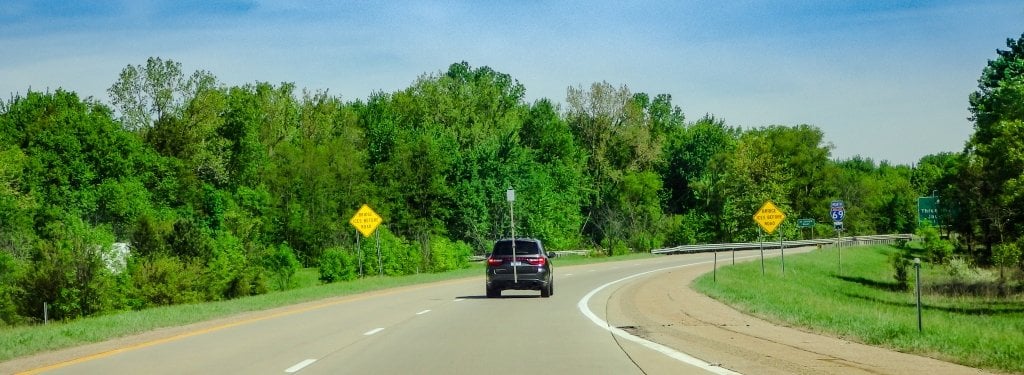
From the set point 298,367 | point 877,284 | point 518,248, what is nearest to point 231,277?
point 518,248

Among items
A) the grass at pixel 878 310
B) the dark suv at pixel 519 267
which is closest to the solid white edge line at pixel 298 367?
the grass at pixel 878 310

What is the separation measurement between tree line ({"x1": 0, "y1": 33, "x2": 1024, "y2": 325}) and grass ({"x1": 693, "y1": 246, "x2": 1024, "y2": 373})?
688cm

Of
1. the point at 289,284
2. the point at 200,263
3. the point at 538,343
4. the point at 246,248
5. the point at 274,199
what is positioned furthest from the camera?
the point at 274,199

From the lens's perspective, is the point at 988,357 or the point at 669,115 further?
the point at 669,115

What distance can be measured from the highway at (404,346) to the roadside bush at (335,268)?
108 feet

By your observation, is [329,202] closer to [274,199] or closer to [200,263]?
[274,199]

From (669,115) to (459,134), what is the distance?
5320 cm

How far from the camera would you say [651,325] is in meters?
19.9

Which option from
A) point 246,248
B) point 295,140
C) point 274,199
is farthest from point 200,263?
point 295,140

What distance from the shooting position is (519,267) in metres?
31.0

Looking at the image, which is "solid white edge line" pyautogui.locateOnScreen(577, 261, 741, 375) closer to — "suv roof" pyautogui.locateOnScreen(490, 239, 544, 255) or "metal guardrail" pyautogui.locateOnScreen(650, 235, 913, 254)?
"suv roof" pyautogui.locateOnScreen(490, 239, 544, 255)

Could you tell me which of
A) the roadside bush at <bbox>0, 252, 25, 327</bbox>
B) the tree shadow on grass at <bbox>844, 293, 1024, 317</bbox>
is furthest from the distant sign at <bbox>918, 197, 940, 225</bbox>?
the roadside bush at <bbox>0, 252, 25, 327</bbox>

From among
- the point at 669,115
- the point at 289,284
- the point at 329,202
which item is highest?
the point at 669,115

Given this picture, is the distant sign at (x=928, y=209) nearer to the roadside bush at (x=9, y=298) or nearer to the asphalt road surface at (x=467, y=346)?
the roadside bush at (x=9, y=298)
